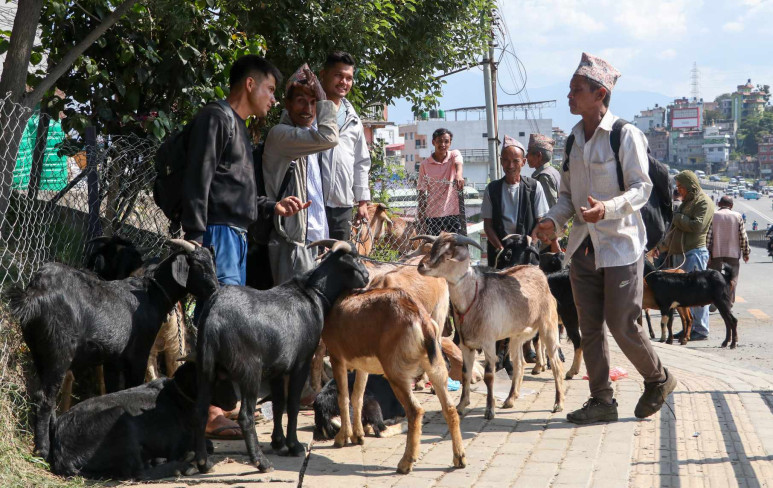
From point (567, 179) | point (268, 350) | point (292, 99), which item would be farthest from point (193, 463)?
point (567, 179)

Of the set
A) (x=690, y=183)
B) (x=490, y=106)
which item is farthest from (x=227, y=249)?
(x=490, y=106)

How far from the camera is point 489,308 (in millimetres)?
6617

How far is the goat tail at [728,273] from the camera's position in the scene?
13.0m

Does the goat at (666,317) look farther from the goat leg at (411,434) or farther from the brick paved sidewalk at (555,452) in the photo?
the goat leg at (411,434)

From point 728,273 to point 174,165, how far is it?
10278 mm

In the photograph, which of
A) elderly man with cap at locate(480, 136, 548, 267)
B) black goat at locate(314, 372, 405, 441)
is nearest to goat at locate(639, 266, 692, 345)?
elderly man with cap at locate(480, 136, 548, 267)

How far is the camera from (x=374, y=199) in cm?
1279

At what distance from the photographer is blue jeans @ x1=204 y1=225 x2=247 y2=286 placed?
5.15m

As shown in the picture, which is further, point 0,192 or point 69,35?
point 69,35

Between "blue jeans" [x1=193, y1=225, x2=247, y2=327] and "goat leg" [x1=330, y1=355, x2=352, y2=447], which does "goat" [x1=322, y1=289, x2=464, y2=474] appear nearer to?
"goat leg" [x1=330, y1=355, x2=352, y2=447]

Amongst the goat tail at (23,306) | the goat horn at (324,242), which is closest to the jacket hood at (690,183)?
the goat horn at (324,242)

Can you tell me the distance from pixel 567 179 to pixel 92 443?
12.8 feet

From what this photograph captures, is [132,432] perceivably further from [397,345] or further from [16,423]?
[397,345]

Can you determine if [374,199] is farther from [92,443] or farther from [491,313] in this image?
[92,443]
